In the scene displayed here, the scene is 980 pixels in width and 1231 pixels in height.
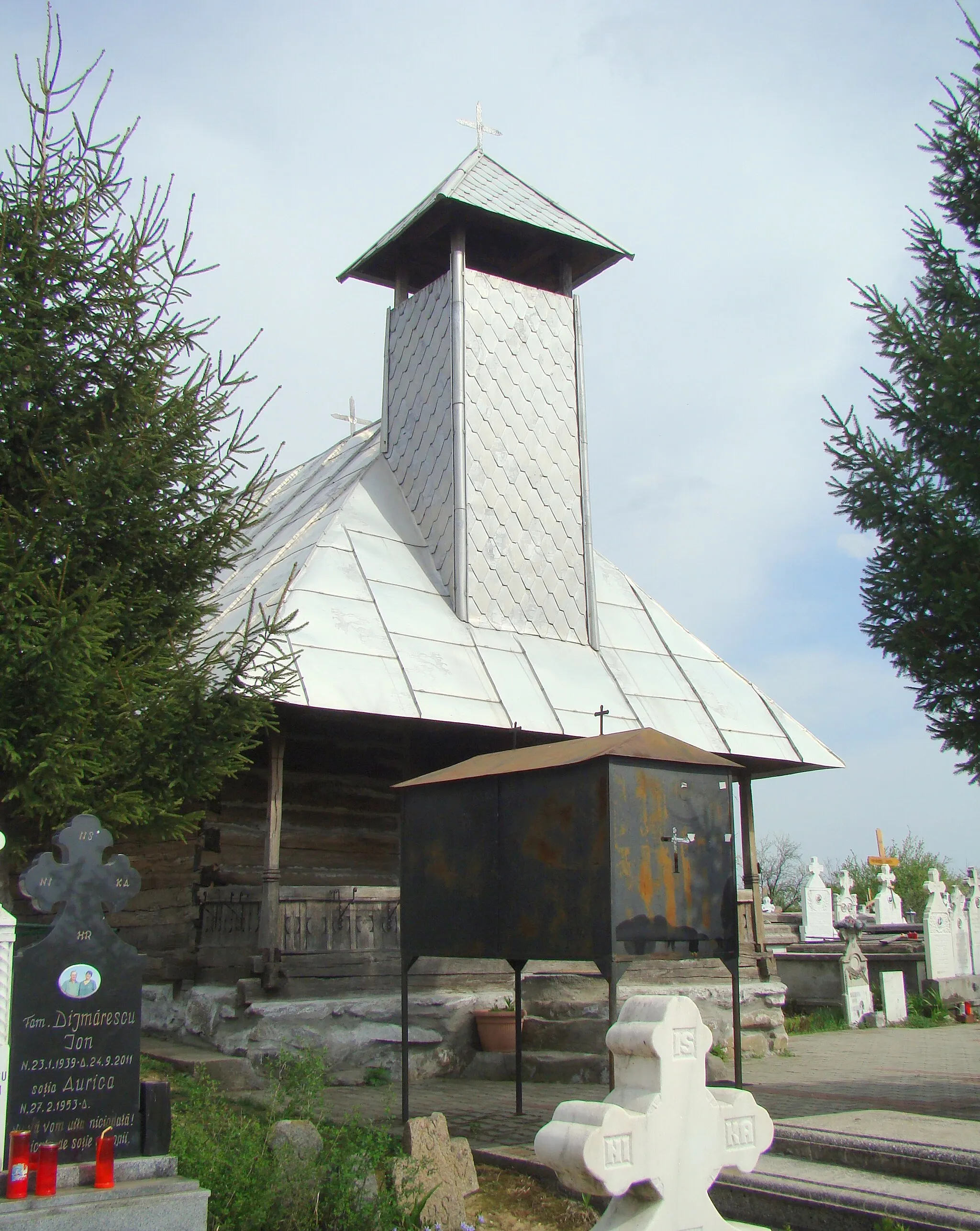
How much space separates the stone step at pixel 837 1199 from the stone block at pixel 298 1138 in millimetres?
2085

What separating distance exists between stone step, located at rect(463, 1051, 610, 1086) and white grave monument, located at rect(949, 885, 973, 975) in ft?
38.9

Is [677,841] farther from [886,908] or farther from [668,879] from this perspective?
[886,908]

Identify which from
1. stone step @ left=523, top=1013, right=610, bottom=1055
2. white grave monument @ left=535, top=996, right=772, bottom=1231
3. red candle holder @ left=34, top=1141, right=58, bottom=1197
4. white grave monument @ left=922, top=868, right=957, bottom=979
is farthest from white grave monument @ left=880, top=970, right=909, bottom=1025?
red candle holder @ left=34, top=1141, right=58, bottom=1197

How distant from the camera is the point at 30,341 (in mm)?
8109

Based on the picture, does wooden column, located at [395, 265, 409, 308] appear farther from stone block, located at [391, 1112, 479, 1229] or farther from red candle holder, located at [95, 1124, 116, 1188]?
red candle holder, located at [95, 1124, 116, 1188]

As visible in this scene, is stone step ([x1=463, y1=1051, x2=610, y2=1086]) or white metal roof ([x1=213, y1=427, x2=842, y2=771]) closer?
stone step ([x1=463, y1=1051, x2=610, y2=1086])

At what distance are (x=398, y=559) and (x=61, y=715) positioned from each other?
6.95m

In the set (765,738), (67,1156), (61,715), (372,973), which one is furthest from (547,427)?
(67,1156)

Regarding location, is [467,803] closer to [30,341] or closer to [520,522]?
[30,341]

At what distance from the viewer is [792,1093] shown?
32.6ft

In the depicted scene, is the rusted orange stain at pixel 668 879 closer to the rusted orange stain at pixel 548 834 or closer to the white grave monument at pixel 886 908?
the rusted orange stain at pixel 548 834

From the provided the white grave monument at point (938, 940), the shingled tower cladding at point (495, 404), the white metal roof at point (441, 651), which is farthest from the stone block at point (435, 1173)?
the white grave monument at point (938, 940)

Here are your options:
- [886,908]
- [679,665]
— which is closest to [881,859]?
[886,908]

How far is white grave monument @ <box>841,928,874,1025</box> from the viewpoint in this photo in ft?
57.2
